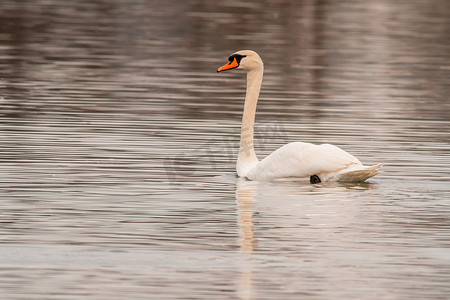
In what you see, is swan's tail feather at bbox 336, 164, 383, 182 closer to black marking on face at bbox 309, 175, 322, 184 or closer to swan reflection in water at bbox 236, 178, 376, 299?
swan reflection in water at bbox 236, 178, 376, 299

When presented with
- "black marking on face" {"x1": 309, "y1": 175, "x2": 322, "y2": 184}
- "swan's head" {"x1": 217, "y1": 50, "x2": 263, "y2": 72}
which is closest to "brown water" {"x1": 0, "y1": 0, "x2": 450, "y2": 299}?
"black marking on face" {"x1": 309, "y1": 175, "x2": 322, "y2": 184}

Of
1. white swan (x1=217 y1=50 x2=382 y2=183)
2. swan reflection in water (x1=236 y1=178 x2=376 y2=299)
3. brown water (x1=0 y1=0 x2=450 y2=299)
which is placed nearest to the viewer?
brown water (x1=0 y1=0 x2=450 y2=299)

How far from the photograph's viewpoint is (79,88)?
88.9ft

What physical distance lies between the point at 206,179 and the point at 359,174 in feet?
6.30

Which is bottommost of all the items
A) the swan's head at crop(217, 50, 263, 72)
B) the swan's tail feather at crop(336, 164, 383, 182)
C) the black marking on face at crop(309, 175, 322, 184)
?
the black marking on face at crop(309, 175, 322, 184)

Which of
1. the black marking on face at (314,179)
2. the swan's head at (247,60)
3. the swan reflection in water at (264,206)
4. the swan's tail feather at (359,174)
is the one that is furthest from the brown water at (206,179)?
the swan's head at (247,60)

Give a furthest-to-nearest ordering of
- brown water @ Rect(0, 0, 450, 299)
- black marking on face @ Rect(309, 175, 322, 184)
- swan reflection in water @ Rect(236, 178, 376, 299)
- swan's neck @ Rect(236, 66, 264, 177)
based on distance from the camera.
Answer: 1. swan's neck @ Rect(236, 66, 264, 177)
2. black marking on face @ Rect(309, 175, 322, 184)
3. swan reflection in water @ Rect(236, 178, 376, 299)
4. brown water @ Rect(0, 0, 450, 299)

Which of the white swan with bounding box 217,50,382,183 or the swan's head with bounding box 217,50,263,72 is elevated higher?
the swan's head with bounding box 217,50,263,72

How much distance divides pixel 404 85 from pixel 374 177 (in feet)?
44.2

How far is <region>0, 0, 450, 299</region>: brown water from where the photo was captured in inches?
425

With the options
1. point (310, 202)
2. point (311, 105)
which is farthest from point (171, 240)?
point (311, 105)

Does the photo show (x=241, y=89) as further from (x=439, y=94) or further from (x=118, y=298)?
(x=118, y=298)

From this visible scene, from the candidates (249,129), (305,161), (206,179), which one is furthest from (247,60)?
(305,161)

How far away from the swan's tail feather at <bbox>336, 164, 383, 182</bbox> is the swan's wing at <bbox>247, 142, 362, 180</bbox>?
0.12 m
